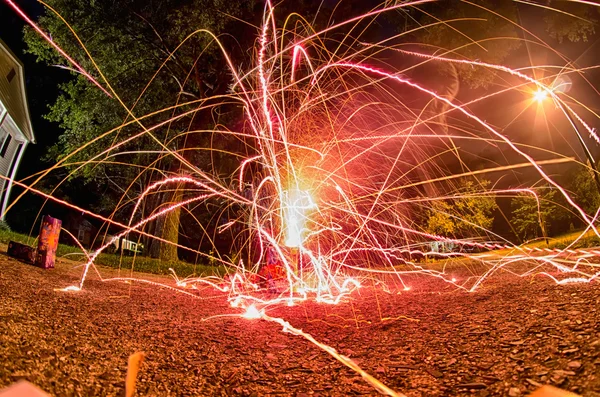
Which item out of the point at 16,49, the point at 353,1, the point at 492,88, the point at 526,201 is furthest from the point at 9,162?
the point at 526,201

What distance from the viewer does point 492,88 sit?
1689cm

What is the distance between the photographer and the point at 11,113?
18828mm

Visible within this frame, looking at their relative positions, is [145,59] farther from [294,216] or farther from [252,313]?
[252,313]

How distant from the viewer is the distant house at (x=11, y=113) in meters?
18.2

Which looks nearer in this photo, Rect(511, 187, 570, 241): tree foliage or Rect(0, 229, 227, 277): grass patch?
Rect(0, 229, 227, 277): grass patch

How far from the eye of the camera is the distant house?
59.8ft

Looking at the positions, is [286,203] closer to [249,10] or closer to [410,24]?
[249,10]

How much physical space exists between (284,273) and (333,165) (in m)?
3.05

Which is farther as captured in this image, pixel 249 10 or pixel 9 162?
pixel 9 162

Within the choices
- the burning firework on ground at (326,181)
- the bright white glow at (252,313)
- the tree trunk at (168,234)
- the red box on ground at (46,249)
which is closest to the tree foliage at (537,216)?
the burning firework on ground at (326,181)

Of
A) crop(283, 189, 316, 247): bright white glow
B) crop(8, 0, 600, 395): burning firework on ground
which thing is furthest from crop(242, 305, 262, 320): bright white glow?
crop(283, 189, 316, 247): bright white glow

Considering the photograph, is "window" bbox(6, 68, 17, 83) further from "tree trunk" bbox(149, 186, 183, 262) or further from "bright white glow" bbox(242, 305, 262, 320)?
"bright white glow" bbox(242, 305, 262, 320)

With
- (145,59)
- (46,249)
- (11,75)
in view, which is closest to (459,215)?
(145,59)

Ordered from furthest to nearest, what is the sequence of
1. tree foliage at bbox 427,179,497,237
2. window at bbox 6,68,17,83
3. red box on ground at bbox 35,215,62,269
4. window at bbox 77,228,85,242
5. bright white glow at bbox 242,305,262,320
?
1. window at bbox 77,228,85,242
2. window at bbox 6,68,17,83
3. tree foliage at bbox 427,179,497,237
4. red box on ground at bbox 35,215,62,269
5. bright white glow at bbox 242,305,262,320
